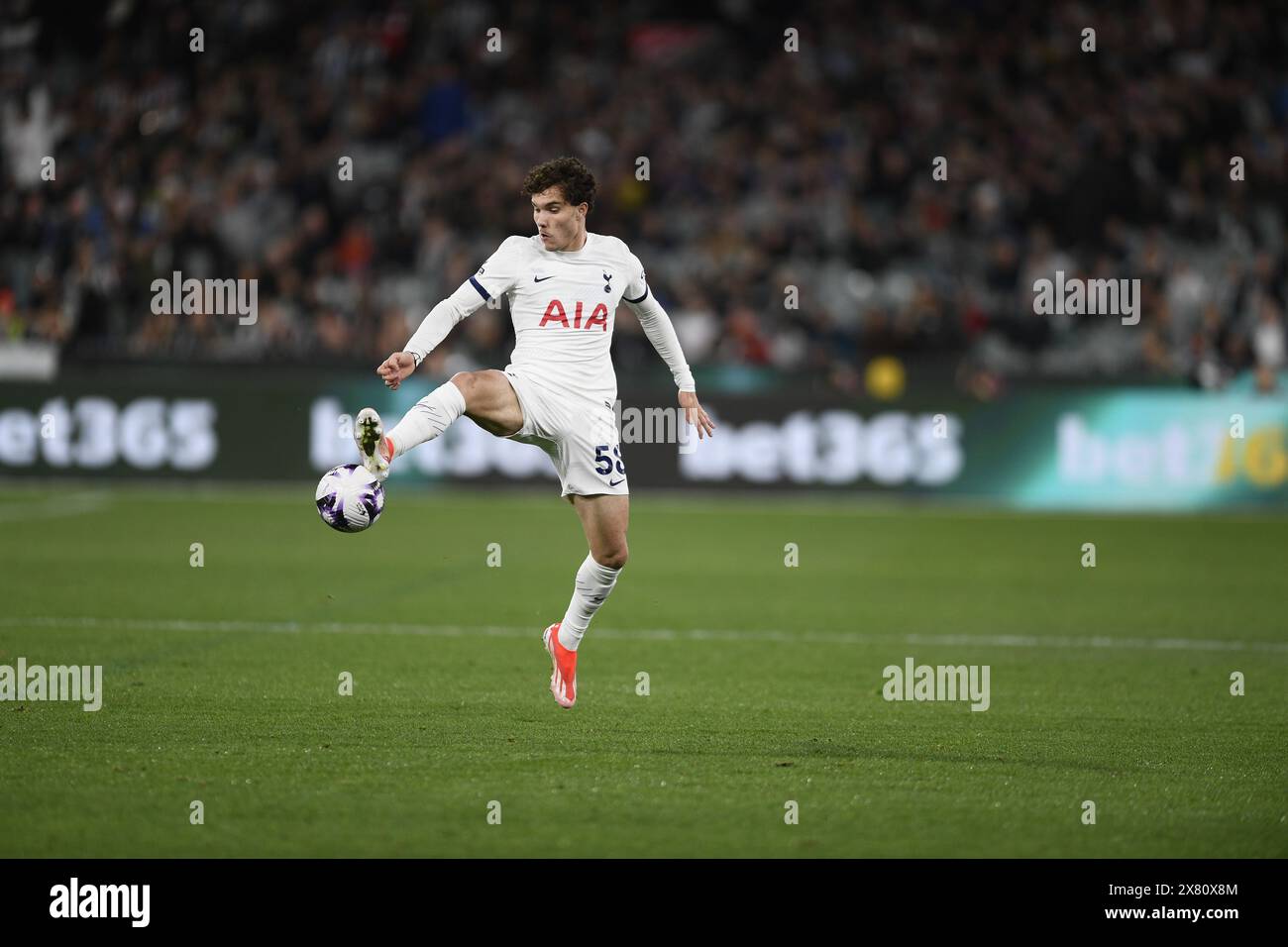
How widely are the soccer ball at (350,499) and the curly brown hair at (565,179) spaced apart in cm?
154

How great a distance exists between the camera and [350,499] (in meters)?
7.09

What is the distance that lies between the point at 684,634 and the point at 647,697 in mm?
2451

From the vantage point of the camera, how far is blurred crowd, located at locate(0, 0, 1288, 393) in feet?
69.4

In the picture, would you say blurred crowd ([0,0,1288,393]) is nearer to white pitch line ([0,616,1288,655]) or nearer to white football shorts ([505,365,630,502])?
white pitch line ([0,616,1288,655])

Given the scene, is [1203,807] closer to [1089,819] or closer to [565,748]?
[1089,819]

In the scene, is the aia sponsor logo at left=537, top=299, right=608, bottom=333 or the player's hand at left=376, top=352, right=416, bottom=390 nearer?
the player's hand at left=376, top=352, right=416, bottom=390

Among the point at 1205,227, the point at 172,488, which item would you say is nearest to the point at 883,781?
the point at 172,488
